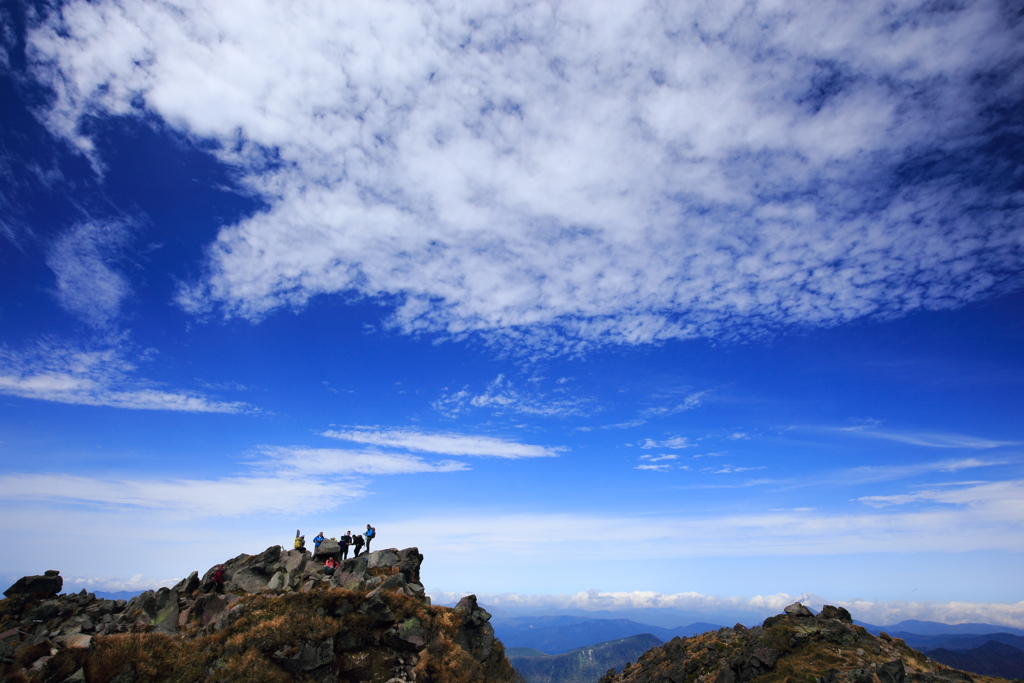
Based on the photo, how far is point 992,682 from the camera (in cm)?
3966

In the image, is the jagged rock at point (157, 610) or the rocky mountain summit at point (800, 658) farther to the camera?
the rocky mountain summit at point (800, 658)

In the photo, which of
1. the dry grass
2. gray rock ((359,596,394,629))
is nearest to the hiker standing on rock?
the dry grass

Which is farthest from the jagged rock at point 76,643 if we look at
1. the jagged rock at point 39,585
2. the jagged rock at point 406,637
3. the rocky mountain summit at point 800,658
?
the rocky mountain summit at point 800,658

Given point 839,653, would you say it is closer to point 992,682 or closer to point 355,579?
point 992,682

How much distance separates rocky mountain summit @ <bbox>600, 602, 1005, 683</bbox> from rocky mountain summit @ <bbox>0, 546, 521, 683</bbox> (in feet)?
84.5

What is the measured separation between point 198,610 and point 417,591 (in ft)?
56.6

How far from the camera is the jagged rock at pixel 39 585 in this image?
136ft

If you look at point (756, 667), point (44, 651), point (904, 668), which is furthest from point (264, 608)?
point (904, 668)

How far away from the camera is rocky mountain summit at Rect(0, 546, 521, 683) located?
24969 mm

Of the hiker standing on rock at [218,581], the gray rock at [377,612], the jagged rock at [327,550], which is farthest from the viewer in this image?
the jagged rock at [327,550]

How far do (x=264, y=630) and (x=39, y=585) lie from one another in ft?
108

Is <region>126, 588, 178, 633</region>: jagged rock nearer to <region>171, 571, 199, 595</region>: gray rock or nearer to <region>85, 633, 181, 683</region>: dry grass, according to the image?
<region>171, 571, 199, 595</region>: gray rock

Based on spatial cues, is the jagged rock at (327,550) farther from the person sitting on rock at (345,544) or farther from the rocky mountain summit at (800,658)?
the rocky mountain summit at (800,658)

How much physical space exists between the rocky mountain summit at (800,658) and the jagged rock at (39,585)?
64165 mm
